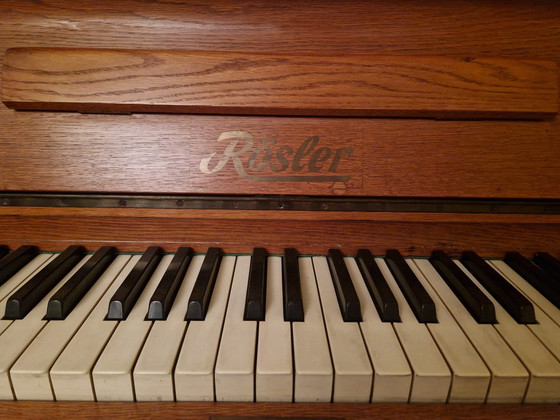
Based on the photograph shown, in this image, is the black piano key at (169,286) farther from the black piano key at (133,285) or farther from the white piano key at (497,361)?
the white piano key at (497,361)

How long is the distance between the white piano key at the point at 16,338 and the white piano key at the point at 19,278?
1.3 inches

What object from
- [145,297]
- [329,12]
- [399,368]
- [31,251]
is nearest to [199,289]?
[145,297]

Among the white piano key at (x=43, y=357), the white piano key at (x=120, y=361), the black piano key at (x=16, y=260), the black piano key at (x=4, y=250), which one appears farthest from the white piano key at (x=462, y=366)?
the black piano key at (x=4, y=250)

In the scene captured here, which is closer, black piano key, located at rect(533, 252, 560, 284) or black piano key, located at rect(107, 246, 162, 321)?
black piano key, located at rect(107, 246, 162, 321)

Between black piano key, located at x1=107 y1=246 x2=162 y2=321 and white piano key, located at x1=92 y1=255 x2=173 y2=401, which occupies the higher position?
black piano key, located at x1=107 y1=246 x2=162 y2=321

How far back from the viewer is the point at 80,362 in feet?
2.40

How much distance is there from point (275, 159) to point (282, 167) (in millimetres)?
33

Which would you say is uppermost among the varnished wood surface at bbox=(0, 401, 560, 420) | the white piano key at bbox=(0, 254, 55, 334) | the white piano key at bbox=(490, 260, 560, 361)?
Answer: the white piano key at bbox=(0, 254, 55, 334)

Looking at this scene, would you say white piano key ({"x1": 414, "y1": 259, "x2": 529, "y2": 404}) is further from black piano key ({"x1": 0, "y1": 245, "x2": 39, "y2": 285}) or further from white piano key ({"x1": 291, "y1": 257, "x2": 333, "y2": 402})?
black piano key ({"x1": 0, "y1": 245, "x2": 39, "y2": 285})

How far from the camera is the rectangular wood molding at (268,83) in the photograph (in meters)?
1.00

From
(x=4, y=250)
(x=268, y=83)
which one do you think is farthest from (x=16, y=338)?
(x=268, y=83)

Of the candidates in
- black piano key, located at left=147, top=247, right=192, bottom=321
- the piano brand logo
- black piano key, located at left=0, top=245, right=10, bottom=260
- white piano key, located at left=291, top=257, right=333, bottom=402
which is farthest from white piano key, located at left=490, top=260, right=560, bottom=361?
black piano key, located at left=0, top=245, right=10, bottom=260

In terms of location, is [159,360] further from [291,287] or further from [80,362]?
[291,287]

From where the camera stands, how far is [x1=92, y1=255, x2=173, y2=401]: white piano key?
716 mm
